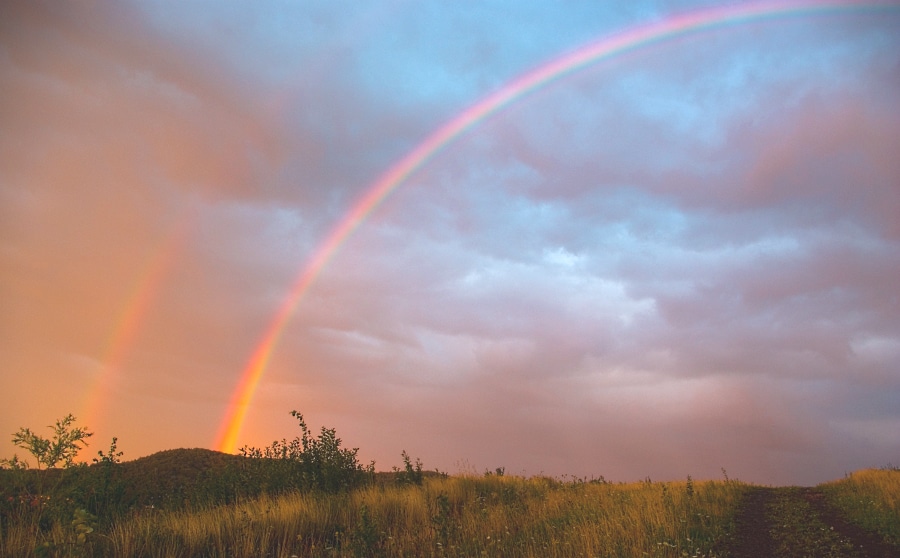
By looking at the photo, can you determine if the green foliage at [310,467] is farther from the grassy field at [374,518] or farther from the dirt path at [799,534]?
the dirt path at [799,534]

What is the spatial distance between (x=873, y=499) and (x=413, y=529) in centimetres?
1436

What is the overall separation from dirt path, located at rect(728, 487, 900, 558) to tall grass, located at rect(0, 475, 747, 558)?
52cm

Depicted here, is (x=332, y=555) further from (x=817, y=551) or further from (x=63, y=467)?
(x=63, y=467)

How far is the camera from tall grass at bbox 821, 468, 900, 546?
1251 centimetres

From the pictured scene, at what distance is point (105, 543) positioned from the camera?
916 cm

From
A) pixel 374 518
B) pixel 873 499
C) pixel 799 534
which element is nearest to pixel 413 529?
pixel 374 518

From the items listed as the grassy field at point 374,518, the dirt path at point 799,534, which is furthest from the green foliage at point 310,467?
the dirt path at point 799,534

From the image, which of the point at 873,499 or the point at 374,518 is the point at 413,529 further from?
the point at 873,499

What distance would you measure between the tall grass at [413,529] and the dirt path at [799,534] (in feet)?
1.69

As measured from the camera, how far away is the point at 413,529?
40.8 ft

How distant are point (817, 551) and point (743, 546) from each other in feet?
4.12

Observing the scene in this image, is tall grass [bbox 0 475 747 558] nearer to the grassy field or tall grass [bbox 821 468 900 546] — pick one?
the grassy field

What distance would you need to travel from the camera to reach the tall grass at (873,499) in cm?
1251

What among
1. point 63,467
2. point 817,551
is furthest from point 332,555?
point 63,467
